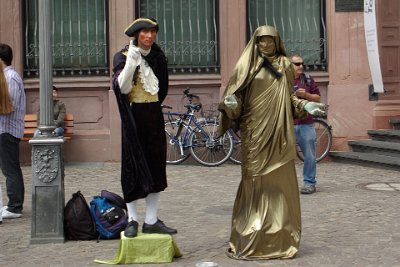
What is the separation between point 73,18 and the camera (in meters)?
13.7

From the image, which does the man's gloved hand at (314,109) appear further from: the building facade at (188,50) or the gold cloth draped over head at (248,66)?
the building facade at (188,50)

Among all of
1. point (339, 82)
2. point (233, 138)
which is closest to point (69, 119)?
point (233, 138)

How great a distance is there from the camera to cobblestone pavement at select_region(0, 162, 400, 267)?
6676 millimetres

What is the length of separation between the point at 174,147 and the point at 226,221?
16.3ft

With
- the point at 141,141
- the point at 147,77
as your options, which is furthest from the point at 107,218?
the point at 147,77

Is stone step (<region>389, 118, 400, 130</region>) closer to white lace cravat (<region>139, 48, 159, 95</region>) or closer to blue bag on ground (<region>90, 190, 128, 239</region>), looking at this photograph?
blue bag on ground (<region>90, 190, 128, 239</region>)

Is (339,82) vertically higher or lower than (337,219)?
higher

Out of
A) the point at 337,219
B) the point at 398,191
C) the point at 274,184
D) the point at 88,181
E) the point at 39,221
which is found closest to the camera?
the point at 274,184

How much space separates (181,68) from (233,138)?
1671 mm

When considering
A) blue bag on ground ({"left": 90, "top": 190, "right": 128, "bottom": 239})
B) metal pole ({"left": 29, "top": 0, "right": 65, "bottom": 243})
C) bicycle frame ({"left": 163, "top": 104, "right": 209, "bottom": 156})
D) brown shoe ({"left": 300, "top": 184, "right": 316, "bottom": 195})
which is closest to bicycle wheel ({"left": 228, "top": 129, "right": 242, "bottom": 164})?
bicycle frame ({"left": 163, "top": 104, "right": 209, "bottom": 156})

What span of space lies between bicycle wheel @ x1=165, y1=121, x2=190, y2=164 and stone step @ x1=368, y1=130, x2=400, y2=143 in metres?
3.19

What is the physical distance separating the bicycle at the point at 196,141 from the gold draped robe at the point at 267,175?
246 inches

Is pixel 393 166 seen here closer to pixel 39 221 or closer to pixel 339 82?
pixel 339 82

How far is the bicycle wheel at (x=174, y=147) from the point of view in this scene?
13.0m
